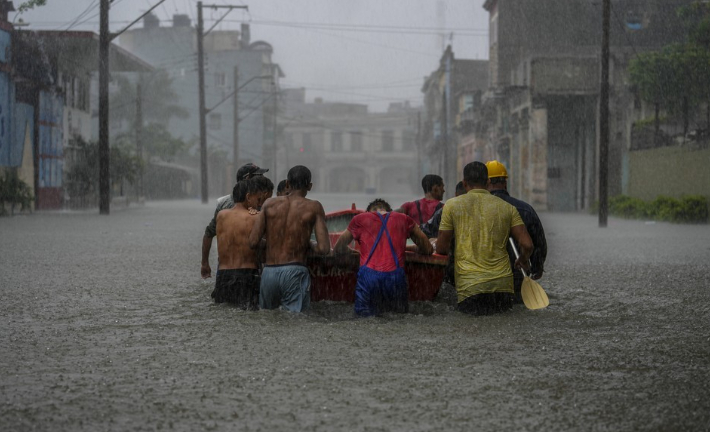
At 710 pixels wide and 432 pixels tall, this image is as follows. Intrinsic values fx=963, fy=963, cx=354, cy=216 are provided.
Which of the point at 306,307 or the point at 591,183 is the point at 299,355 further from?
the point at 591,183

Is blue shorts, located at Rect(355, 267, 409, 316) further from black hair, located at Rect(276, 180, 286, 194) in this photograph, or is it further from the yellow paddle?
black hair, located at Rect(276, 180, 286, 194)

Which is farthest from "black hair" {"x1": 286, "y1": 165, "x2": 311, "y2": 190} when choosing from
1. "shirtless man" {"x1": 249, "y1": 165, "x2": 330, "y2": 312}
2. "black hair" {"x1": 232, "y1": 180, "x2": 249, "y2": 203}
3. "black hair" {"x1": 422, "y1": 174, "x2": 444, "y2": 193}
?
"black hair" {"x1": 422, "y1": 174, "x2": 444, "y2": 193}

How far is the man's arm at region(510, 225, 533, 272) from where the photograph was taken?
764 cm

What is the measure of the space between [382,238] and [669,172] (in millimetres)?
23242

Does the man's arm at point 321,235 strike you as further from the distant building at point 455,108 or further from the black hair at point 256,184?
the distant building at point 455,108

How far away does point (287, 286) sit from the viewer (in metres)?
7.75

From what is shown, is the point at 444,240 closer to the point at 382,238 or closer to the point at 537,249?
the point at 382,238

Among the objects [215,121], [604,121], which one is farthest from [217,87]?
[604,121]

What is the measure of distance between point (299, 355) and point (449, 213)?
2.23 m

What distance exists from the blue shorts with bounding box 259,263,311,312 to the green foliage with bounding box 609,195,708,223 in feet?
65.3

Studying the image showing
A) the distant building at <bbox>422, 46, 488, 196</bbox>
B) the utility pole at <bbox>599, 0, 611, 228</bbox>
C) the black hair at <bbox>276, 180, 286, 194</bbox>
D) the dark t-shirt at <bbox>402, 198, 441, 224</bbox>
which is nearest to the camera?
the black hair at <bbox>276, 180, 286, 194</bbox>

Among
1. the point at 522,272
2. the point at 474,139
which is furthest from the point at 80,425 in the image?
the point at 474,139

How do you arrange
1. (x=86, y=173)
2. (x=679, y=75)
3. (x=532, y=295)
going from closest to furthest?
(x=532, y=295), (x=679, y=75), (x=86, y=173)

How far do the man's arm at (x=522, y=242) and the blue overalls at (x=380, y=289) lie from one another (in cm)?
94
